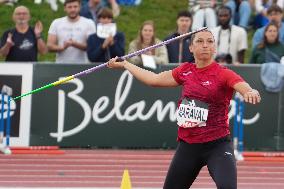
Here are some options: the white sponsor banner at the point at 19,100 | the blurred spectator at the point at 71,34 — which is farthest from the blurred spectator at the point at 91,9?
the white sponsor banner at the point at 19,100

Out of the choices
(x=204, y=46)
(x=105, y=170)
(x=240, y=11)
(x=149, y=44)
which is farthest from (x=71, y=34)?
(x=204, y=46)

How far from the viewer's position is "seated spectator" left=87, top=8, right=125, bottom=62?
1482cm

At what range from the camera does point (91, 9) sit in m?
17.0

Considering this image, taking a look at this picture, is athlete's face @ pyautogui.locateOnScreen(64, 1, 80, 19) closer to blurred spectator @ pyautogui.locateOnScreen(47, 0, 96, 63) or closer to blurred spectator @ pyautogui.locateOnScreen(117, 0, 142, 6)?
blurred spectator @ pyautogui.locateOnScreen(47, 0, 96, 63)

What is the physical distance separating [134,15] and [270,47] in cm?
536

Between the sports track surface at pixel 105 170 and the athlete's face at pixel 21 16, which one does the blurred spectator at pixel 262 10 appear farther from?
the athlete's face at pixel 21 16

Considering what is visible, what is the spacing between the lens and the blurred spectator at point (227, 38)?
15383 mm

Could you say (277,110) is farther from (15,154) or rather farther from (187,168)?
(187,168)

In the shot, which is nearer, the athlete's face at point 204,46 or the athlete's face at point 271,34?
the athlete's face at point 204,46

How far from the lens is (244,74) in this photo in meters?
15.0

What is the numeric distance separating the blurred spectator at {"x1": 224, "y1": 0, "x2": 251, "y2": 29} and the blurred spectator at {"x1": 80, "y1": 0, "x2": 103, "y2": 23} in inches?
101

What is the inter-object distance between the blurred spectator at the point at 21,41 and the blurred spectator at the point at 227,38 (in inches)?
108

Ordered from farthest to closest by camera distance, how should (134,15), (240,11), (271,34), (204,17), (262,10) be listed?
(134,15), (262,10), (240,11), (204,17), (271,34)

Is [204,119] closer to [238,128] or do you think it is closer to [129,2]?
[238,128]
